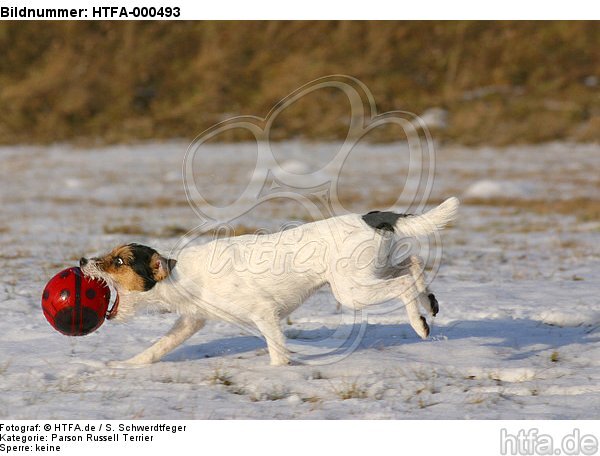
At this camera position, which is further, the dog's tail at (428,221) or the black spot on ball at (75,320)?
the dog's tail at (428,221)

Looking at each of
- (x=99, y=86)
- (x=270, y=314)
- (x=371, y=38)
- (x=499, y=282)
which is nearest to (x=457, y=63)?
(x=371, y=38)

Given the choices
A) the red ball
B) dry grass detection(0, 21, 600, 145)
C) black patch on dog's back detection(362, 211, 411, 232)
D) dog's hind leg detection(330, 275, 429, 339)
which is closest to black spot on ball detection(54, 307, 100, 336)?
the red ball

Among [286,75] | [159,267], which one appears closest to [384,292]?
[159,267]

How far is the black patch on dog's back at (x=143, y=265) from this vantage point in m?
5.75

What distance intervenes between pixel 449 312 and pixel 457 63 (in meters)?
24.4

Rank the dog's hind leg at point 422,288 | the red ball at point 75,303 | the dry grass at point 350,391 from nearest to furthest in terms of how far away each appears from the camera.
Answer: the dry grass at point 350,391 → the red ball at point 75,303 → the dog's hind leg at point 422,288

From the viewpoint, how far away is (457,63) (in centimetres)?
3048

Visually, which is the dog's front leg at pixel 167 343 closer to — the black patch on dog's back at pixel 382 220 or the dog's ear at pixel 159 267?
the dog's ear at pixel 159 267

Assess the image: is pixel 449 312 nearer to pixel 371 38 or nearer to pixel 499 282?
pixel 499 282

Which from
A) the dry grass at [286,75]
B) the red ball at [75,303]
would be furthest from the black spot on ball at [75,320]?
the dry grass at [286,75]

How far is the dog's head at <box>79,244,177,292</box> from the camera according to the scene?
18.7 feet

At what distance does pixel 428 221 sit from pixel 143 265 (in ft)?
6.41

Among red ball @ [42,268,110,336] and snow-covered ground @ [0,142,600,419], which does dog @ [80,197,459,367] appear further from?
snow-covered ground @ [0,142,600,419]
